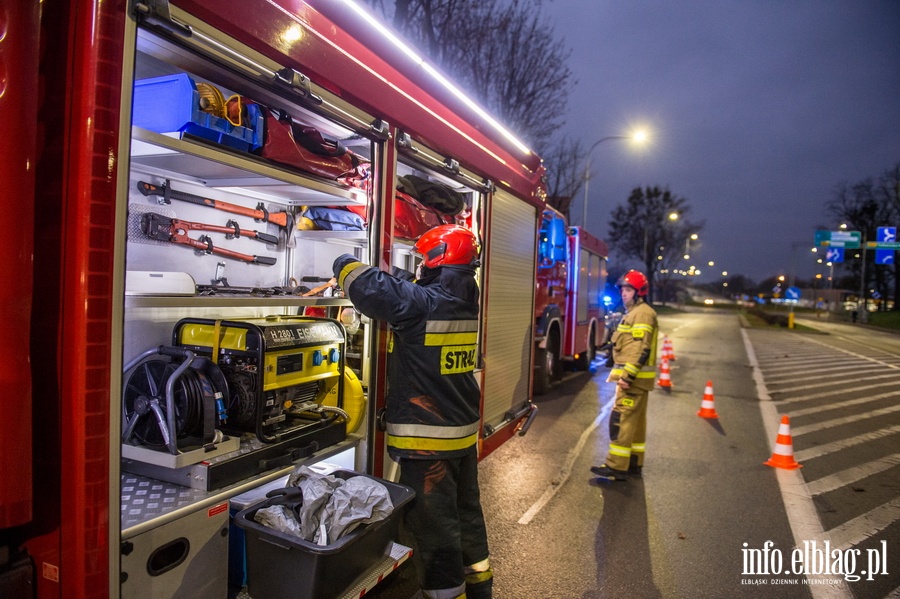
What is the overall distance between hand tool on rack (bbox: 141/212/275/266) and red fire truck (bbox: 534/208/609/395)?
3.84 metres

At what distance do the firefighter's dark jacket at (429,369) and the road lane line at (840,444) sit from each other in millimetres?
5259

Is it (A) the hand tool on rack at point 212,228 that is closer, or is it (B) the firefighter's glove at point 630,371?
(A) the hand tool on rack at point 212,228

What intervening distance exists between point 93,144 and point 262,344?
1.11 meters

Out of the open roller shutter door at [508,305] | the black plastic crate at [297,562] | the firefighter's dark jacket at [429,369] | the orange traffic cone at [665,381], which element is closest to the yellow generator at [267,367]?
the firefighter's dark jacket at [429,369]

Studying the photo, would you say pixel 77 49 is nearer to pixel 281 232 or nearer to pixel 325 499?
pixel 325 499

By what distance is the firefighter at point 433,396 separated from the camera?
2.80 metres

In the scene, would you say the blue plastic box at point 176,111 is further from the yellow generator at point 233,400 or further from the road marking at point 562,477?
the road marking at point 562,477

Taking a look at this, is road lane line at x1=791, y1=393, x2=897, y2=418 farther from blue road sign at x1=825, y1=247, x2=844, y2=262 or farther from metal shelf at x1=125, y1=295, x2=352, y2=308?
blue road sign at x1=825, y1=247, x2=844, y2=262

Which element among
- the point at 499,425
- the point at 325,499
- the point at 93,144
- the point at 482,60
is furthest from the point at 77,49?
the point at 482,60

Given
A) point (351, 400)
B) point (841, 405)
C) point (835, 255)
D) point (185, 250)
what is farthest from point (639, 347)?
point (835, 255)

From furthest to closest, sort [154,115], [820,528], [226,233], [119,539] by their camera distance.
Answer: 1. [820,528]
2. [226,233]
3. [154,115]
4. [119,539]

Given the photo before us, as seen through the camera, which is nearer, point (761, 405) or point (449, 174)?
point (449, 174)

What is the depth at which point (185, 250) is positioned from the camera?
3.16 m

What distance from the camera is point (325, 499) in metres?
2.26
